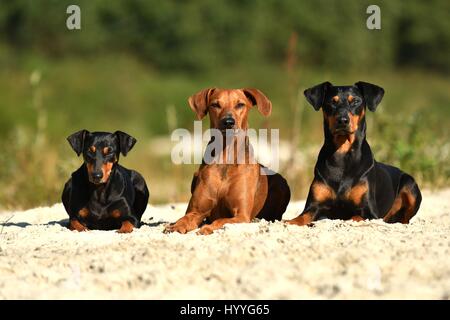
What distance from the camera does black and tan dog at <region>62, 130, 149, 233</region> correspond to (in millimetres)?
7926

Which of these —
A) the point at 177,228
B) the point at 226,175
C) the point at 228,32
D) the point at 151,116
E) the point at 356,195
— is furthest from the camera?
the point at 228,32

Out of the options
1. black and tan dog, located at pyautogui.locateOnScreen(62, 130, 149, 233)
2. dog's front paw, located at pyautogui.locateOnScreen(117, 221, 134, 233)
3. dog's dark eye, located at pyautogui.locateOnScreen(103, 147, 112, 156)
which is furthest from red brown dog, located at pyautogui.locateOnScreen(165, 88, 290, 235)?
dog's dark eye, located at pyautogui.locateOnScreen(103, 147, 112, 156)

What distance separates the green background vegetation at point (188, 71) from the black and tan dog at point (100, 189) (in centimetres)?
275

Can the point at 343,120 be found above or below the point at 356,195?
above

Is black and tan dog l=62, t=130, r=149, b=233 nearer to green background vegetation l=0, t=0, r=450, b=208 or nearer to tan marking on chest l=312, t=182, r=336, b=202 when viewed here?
tan marking on chest l=312, t=182, r=336, b=202

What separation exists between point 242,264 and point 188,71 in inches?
1033

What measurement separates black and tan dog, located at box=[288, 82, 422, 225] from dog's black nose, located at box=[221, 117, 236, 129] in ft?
2.41

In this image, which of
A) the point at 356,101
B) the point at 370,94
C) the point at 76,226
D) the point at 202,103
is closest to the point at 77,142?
the point at 76,226

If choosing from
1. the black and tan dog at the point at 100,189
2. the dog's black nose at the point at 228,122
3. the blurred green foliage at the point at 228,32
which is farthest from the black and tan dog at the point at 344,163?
the blurred green foliage at the point at 228,32

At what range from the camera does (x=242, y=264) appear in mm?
5781

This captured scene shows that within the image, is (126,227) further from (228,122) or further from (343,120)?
(343,120)

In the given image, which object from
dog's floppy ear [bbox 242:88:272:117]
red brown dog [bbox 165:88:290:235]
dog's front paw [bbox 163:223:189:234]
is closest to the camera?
dog's front paw [bbox 163:223:189:234]

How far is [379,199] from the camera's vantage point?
7.96m
